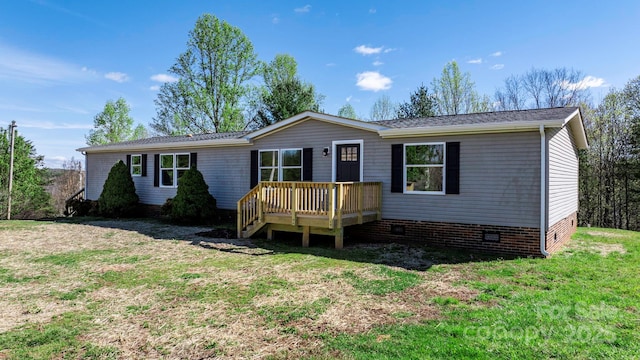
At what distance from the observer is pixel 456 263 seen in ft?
22.9

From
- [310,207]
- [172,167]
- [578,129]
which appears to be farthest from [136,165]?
[578,129]

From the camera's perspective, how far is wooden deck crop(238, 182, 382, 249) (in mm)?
8164

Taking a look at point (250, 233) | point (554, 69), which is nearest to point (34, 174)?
point (250, 233)

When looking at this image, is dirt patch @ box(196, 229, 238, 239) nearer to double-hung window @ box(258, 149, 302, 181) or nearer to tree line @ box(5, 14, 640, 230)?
double-hung window @ box(258, 149, 302, 181)

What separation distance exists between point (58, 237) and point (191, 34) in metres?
19.8

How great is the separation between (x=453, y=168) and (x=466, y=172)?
0.98ft

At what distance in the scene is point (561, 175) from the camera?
935cm

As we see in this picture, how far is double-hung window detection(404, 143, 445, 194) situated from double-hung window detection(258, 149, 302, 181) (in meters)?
3.35

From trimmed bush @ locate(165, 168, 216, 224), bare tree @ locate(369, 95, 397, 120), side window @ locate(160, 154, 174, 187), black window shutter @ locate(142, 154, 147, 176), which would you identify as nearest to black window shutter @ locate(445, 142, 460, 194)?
trimmed bush @ locate(165, 168, 216, 224)

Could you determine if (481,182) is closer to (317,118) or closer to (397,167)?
(397,167)

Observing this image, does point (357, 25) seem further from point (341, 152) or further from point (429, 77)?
point (341, 152)

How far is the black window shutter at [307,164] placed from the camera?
10547mm

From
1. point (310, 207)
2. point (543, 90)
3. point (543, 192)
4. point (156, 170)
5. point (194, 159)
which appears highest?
point (543, 90)

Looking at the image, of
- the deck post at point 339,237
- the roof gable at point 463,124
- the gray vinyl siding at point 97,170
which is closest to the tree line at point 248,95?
the gray vinyl siding at point 97,170
